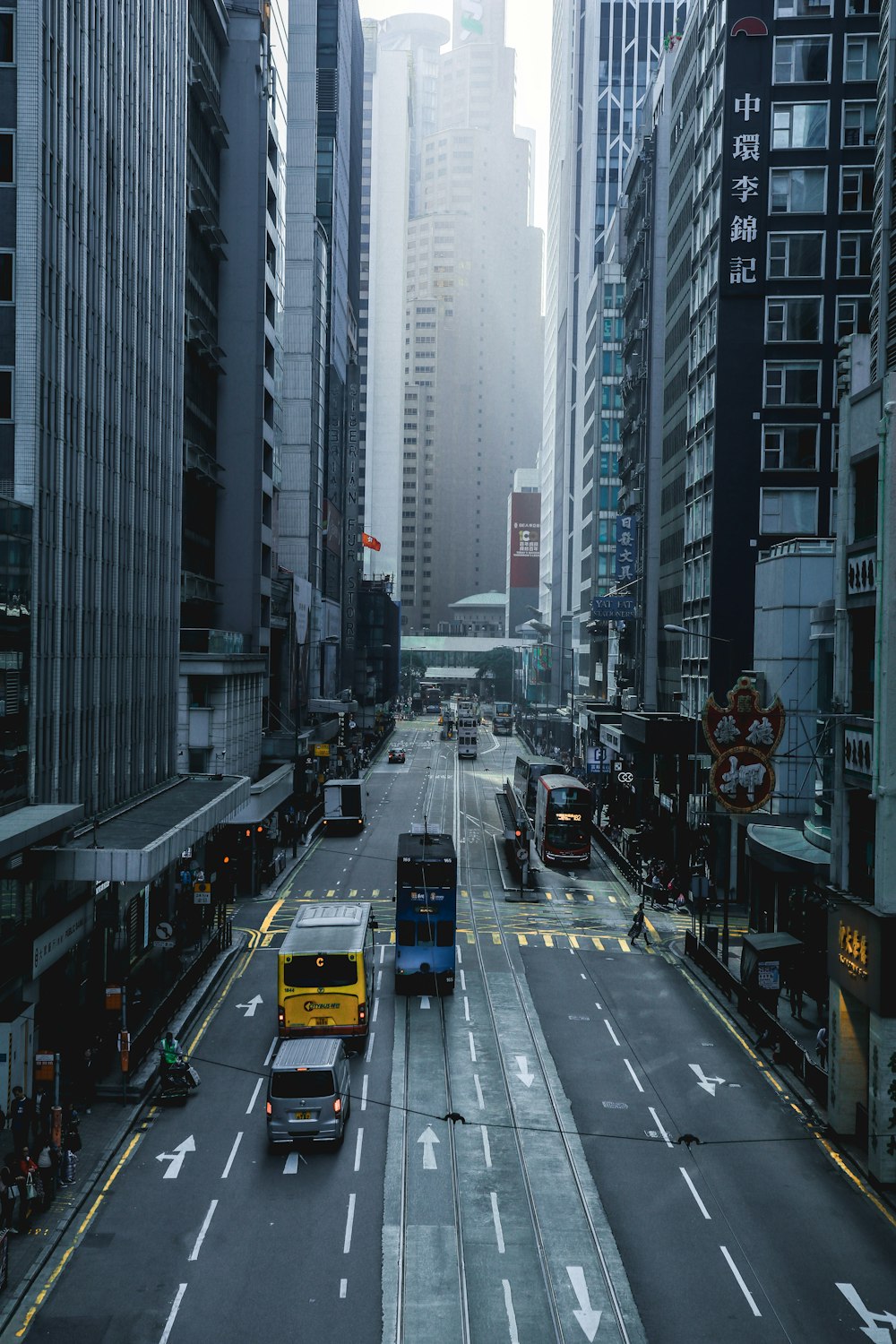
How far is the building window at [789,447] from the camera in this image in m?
58.7

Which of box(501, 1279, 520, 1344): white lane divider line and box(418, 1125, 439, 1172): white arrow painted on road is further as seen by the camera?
box(418, 1125, 439, 1172): white arrow painted on road

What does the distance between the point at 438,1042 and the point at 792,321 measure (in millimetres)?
39734

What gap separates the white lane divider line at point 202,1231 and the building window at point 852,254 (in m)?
50.1

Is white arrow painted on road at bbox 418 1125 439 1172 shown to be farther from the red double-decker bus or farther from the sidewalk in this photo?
the red double-decker bus

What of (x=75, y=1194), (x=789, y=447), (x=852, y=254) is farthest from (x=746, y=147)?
(x=75, y=1194)

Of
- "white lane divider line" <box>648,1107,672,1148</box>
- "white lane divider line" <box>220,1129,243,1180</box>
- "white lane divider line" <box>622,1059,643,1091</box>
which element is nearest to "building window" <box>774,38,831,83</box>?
"white lane divider line" <box>622,1059,643,1091</box>

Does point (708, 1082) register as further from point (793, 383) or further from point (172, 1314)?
point (793, 383)

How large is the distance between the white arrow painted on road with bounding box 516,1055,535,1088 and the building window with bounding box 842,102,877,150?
149ft

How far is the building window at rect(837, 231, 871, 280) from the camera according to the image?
57.8 m

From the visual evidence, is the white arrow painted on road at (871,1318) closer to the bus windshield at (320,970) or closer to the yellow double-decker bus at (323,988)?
the yellow double-decker bus at (323,988)

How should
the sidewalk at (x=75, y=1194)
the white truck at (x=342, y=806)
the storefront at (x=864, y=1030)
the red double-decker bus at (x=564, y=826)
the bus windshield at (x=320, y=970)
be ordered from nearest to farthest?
1. the sidewalk at (x=75, y=1194)
2. the storefront at (x=864, y=1030)
3. the bus windshield at (x=320, y=970)
4. the red double-decker bus at (x=564, y=826)
5. the white truck at (x=342, y=806)

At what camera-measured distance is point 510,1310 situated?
19.1 m

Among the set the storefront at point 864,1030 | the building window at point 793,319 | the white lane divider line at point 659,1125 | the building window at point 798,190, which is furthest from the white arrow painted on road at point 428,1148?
the building window at point 798,190

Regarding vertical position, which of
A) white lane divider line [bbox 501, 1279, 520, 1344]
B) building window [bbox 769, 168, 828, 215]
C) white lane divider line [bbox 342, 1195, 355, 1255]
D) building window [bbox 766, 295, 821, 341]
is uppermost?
building window [bbox 769, 168, 828, 215]
